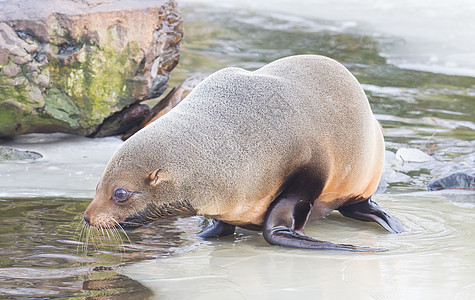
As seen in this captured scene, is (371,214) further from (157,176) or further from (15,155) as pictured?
(15,155)

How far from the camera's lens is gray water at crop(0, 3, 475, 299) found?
2904 mm

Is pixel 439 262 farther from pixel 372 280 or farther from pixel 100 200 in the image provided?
pixel 100 200

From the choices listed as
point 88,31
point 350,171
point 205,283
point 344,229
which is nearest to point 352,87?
point 350,171

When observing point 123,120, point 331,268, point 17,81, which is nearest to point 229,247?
point 331,268

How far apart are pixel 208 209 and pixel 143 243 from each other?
38 centimetres

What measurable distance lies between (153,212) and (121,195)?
189 mm

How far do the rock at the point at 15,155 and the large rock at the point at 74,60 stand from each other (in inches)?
15.2

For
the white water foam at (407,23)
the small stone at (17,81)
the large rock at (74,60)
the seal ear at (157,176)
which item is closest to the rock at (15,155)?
the large rock at (74,60)

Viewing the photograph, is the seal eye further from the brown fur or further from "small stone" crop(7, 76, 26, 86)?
"small stone" crop(7, 76, 26, 86)

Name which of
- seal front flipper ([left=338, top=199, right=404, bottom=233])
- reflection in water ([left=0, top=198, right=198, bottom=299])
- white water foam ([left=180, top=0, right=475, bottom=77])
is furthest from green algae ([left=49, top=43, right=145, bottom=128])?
white water foam ([left=180, top=0, right=475, bottom=77])

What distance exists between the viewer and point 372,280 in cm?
298

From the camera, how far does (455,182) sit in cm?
567

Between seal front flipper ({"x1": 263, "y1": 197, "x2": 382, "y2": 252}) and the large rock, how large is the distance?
3118 mm

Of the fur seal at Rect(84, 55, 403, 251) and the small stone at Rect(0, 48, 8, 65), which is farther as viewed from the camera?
the small stone at Rect(0, 48, 8, 65)
